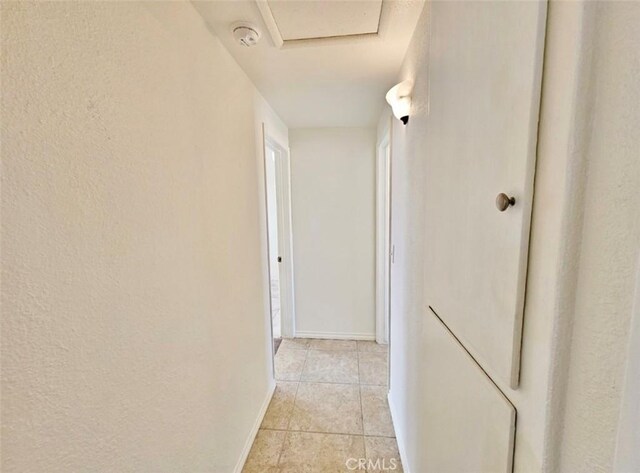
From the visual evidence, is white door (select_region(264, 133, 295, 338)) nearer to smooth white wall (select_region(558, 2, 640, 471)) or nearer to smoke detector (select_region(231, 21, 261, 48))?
smoke detector (select_region(231, 21, 261, 48))

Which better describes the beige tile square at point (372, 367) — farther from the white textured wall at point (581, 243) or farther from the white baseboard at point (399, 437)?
the white textured wall at point (581, 243)

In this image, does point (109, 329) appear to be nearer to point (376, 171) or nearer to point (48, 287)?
point (48, 287)

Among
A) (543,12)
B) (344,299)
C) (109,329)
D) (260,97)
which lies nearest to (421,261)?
(543,12)

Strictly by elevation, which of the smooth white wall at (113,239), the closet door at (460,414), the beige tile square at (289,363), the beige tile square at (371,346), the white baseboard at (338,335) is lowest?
the beige tile square at (289,363)

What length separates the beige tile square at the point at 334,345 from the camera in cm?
285

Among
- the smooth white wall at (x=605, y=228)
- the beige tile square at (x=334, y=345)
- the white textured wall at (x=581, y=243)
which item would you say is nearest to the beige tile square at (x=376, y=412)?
the beige tile square at (x=334, y=345)

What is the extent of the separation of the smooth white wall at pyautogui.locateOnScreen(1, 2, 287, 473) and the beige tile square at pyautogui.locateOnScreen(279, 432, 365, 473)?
0.43 metres

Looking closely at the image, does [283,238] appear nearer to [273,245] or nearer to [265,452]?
[265,452]

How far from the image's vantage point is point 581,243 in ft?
1.42

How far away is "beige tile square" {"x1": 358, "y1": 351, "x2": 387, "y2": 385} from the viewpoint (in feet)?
7.65

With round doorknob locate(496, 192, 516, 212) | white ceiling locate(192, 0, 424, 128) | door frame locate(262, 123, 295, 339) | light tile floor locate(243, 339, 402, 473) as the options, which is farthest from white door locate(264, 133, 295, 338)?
round doorknob locate(496, 192, 516, 212)

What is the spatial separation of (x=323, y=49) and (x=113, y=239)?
49.8 inches

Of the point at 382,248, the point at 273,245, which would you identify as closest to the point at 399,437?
the point at 382,248

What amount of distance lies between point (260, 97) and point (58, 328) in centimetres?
180
